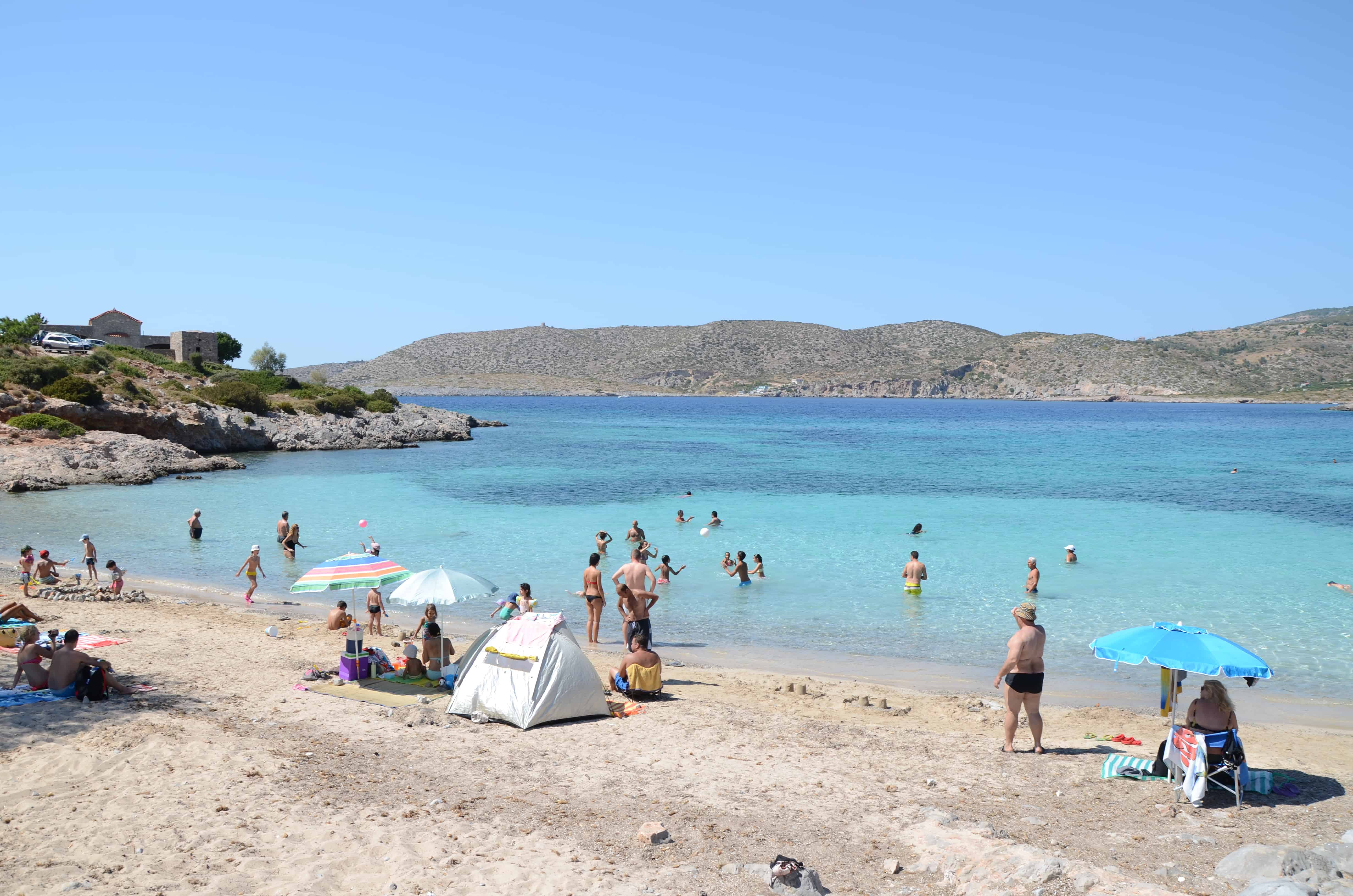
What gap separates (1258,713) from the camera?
11.0 m

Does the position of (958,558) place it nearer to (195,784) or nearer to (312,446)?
(195,784)

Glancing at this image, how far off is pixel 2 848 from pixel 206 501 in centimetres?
2517

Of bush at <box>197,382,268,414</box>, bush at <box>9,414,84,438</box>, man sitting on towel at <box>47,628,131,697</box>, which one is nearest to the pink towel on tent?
man sitting on towel at <box>47,628,131,697</box>

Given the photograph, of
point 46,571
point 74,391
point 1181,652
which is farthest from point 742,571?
point 74,391

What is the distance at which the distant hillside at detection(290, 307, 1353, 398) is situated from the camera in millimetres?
156250

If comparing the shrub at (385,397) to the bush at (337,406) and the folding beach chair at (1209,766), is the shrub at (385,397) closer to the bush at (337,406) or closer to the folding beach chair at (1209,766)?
the bush at (337,406)

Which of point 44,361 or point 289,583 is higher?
point 44,361

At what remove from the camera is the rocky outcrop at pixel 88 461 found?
30953 millimetres

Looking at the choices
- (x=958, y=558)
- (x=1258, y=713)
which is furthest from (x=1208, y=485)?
(x=1258, y=713)

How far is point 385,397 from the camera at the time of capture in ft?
218

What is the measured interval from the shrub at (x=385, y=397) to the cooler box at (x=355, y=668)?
56653 mm

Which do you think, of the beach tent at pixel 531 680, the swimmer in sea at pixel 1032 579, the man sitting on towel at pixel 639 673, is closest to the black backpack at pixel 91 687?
the beach tent at pixel 531 680

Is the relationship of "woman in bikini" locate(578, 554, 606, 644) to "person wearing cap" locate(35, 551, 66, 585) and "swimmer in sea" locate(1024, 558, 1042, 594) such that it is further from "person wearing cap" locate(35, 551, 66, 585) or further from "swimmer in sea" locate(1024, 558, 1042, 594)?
"person wearing cap" locate(35, 551, 66, 585)

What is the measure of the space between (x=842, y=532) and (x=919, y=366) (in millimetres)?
165844
